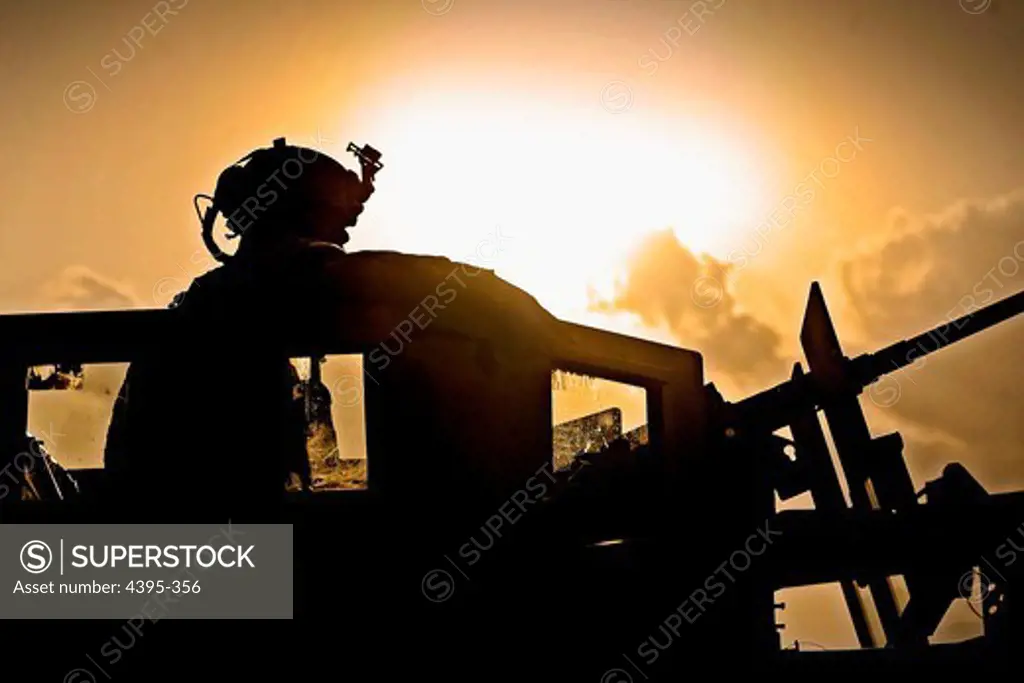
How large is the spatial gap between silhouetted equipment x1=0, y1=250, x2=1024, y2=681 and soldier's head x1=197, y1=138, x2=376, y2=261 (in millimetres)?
2438

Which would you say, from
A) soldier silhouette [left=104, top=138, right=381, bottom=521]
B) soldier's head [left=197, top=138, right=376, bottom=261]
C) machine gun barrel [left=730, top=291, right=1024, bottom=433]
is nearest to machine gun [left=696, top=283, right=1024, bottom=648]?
machine gun barrel [left=730, top=291, right=1024, bottom=433]

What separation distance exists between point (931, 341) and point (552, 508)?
4168 mm

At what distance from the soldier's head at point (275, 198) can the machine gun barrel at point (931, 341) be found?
561 centimetres

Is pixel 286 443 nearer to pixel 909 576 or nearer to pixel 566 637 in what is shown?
pixel 566 637

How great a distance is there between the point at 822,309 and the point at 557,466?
392 cm

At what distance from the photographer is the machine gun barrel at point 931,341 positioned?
10.9 metres

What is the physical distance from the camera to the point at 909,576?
9875 millimetres

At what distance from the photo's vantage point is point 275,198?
12.1 m

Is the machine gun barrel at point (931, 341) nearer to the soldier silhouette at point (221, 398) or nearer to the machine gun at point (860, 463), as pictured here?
the machine gun at point (860, 463)

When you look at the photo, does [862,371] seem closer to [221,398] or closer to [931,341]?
[931,341]

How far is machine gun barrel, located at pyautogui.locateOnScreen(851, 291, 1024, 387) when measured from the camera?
35.9 feet

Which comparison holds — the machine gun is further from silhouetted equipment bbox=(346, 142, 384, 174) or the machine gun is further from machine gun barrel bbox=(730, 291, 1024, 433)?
silhouetted equipment bbox=(346, 142, 384, 174)

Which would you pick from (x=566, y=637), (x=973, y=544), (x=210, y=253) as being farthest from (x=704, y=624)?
(x=210, y=253)

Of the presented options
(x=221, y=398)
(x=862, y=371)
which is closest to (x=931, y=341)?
(x=862, y=371)
